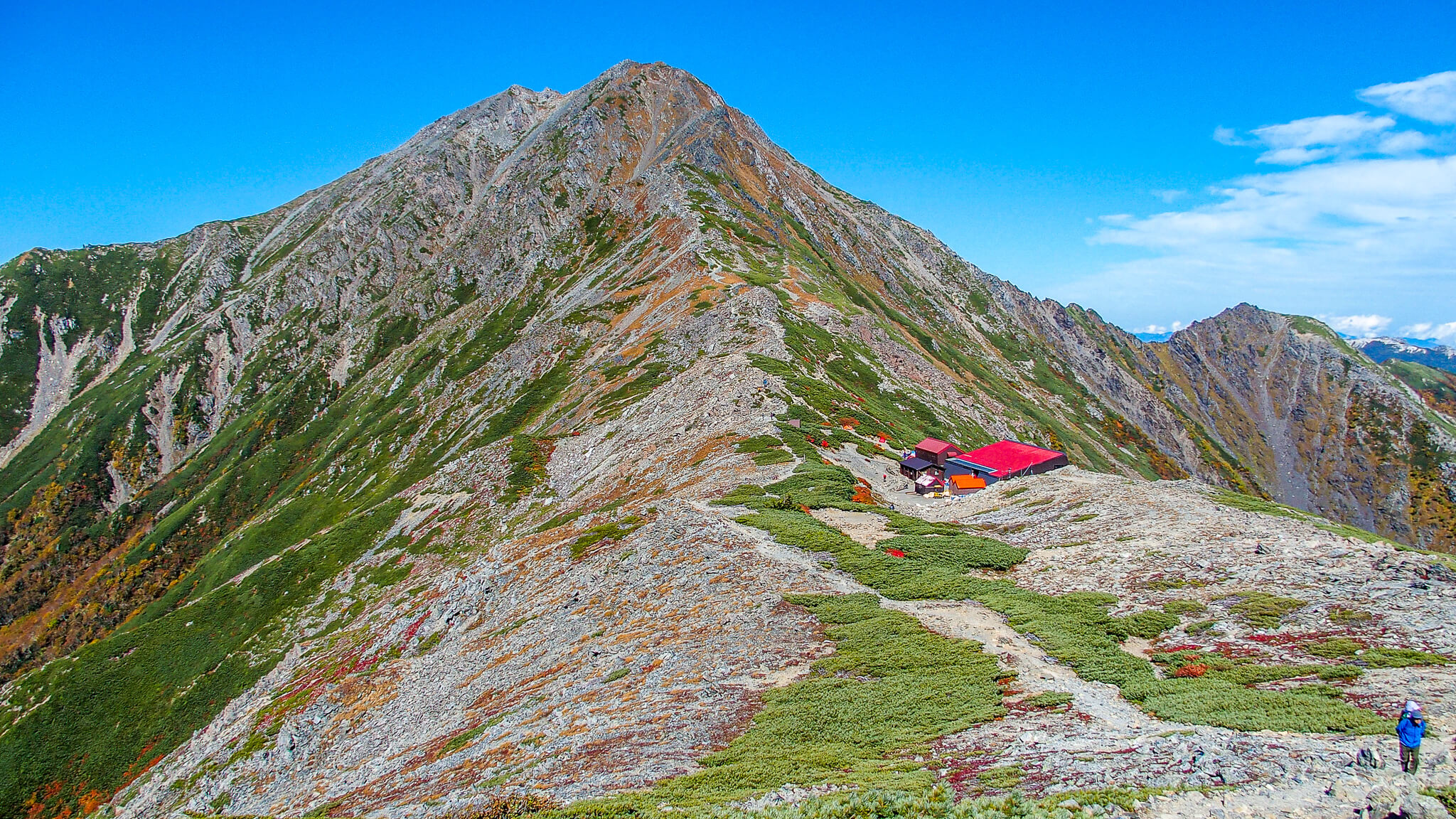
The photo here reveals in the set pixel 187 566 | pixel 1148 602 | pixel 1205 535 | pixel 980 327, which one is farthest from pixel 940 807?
pixel 980 327

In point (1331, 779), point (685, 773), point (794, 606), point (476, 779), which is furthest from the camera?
point (794, 606)

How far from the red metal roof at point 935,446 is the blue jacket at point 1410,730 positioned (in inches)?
1644

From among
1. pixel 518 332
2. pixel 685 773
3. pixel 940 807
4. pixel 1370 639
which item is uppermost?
pixel 518 332

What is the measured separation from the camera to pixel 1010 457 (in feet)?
177

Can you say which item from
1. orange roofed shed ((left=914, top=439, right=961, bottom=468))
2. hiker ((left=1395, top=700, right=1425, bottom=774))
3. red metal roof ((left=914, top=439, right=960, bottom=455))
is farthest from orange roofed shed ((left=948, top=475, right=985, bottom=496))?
hiker ((left=1395, top=700, right=1425, bottom=774))

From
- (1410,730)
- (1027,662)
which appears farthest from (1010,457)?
(1410,730)

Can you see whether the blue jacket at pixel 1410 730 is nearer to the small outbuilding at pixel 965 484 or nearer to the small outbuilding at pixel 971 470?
the small outbuilding at pixel 965 484

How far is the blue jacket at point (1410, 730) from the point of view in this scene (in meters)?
11.5

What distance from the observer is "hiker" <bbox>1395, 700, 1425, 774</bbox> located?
11477mm

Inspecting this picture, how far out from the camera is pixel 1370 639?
1805 cm

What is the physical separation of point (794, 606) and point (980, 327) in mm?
175956

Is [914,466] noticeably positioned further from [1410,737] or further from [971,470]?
[1410,737]

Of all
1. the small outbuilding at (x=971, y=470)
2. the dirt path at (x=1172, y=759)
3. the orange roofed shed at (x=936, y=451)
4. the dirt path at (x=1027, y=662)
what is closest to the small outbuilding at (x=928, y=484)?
the small outbuilding at (x=971, y=470)

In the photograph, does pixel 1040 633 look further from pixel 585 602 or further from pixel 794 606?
pixel 585 602
